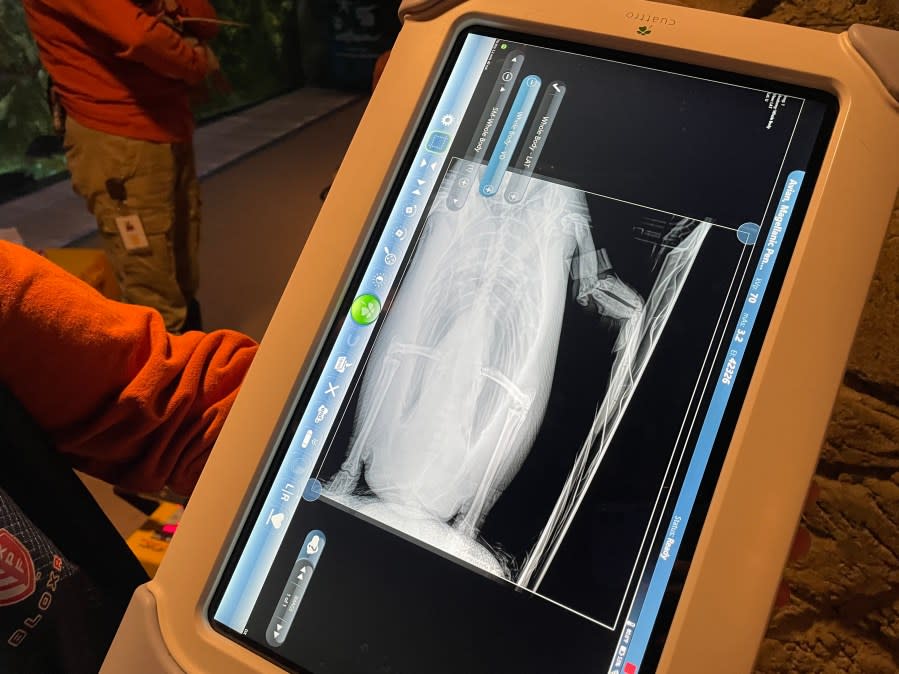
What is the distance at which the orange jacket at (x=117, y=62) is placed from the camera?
152 centimetres

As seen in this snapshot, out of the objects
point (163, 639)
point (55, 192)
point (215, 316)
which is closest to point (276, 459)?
point (163, 639)

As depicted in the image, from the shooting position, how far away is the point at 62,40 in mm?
1605

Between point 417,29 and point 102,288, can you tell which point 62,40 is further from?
point 417,29

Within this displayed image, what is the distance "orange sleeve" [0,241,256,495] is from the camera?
0.54 metres

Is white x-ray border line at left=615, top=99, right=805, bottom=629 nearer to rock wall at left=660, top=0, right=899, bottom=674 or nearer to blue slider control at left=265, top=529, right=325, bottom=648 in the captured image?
blue slider control at left=265, top=529, right=325, bottom=648

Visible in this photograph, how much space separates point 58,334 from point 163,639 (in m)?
0.26

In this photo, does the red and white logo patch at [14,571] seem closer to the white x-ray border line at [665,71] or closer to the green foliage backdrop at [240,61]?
the white x-ray border line at [665,71]

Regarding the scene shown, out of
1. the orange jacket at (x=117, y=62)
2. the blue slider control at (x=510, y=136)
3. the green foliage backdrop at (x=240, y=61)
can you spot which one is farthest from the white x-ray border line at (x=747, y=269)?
the green foliage backdrop at (x=240, y=61)

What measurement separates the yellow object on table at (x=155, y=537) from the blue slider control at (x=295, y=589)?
0.90m

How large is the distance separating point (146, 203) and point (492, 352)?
1.57 meters

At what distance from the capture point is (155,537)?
133 cm

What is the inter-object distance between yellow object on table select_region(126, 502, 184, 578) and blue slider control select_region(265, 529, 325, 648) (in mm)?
895

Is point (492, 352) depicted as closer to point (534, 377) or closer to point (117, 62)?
point (534, 377)

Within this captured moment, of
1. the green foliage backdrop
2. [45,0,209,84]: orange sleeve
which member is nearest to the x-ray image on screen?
[45,0,209,84]: orange sleeve
